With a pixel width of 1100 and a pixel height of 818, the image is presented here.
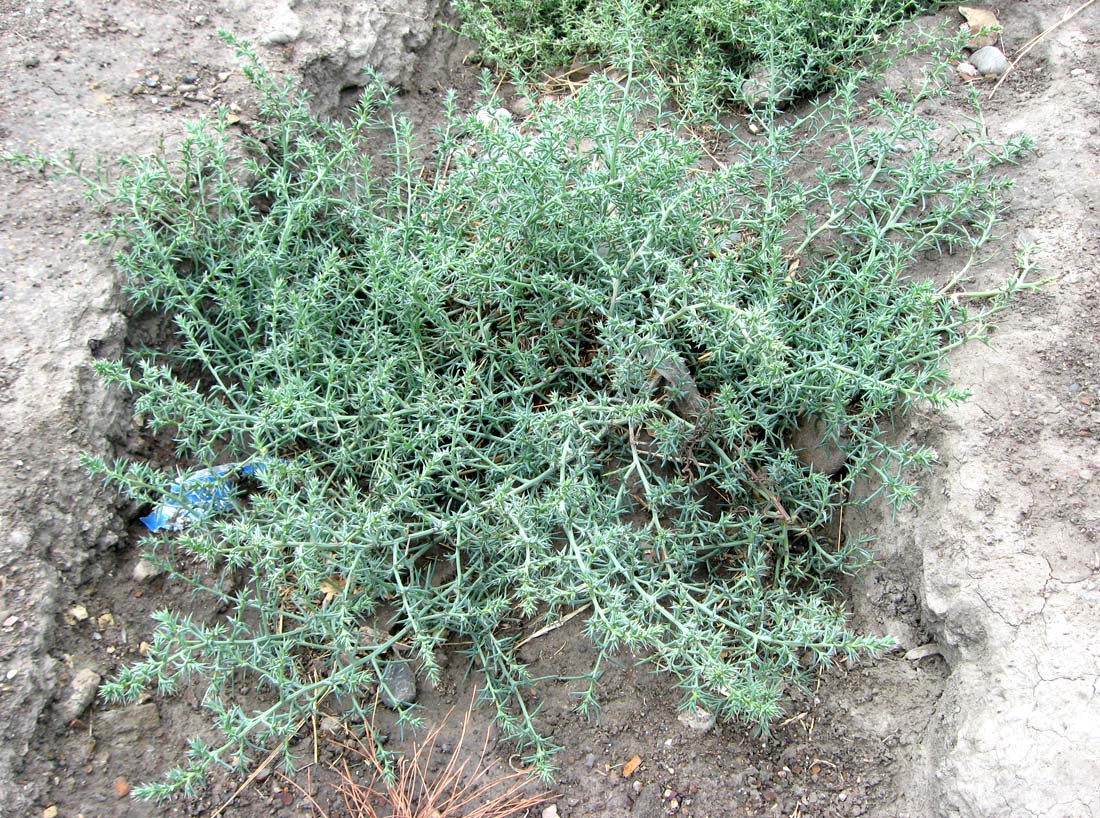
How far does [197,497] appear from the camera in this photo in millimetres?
2654

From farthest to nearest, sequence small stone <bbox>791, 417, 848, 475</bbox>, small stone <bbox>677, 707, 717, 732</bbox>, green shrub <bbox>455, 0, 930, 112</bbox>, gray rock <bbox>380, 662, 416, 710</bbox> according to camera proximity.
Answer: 1. green shrub <bbox>455, 0, 930, 112</bbox>
2. small stone <bbox>791, 417, 848, 475</bbox>
3. gray rock <bbox>380, 662, 416, 710</bbox>
4. small stone <bbox>677, 707, 717, 732</bbox>

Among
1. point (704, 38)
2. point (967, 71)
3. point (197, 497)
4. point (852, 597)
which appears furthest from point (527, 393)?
point (967, 71)

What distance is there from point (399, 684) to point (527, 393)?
1035 millimetres

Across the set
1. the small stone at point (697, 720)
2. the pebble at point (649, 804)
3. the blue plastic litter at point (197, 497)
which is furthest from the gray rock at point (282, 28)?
the pebble at point (649, 804)

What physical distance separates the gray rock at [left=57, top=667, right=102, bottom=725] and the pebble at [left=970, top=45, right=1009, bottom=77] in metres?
3.88

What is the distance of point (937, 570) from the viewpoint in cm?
247

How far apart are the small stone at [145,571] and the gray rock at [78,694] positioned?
0.31 m

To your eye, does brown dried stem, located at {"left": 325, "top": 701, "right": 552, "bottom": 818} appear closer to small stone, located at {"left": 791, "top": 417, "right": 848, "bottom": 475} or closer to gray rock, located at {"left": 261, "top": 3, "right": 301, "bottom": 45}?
small stone, located at {"left": 791, "top": 417, "right": 848, "bottom": 475}

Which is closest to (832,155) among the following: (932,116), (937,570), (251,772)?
(932,116)

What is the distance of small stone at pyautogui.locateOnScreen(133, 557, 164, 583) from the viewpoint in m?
2.67

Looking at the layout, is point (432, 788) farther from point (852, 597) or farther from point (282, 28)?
point (282, 28)

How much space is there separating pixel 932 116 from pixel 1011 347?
3.85ft

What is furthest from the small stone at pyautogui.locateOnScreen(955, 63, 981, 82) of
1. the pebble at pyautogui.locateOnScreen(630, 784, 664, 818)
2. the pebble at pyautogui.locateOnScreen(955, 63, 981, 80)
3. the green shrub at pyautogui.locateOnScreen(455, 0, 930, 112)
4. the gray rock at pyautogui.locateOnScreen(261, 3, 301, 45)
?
the pebble at pyautogui.locateOnScreen(630, 784, 664, 818)

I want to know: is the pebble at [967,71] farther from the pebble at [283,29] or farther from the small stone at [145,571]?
the small stone at [145,571]
